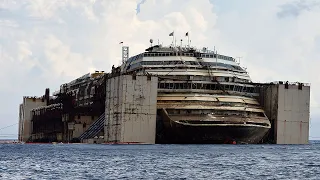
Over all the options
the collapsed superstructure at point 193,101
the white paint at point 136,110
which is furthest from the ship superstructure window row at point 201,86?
the white paint at point 136,110

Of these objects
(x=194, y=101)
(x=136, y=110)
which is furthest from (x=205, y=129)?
(x=136, y=110)

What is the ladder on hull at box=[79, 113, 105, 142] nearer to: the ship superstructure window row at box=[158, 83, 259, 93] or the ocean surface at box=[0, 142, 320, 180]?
the ship superstructure window row at box=[158, 83, 259, 93]

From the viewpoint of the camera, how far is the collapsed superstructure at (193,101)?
145000mm

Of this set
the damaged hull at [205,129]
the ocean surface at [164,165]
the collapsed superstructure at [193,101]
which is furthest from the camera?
the collapsed superstructure at [193,101]

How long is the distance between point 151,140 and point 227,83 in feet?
73.9

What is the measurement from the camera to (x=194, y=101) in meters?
149

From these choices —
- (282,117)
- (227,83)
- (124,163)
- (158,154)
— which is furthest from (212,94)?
(124,163)

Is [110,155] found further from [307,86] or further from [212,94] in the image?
[307,86]

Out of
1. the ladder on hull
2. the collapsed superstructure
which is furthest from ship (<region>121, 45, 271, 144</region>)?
the ladder on hull

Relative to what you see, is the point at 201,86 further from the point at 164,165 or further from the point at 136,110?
the point at 164,165

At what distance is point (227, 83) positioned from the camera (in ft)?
515

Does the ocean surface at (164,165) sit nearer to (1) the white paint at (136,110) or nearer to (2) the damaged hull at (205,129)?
(1) the white paint at (136,110)

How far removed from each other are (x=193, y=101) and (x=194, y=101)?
0.18 meters

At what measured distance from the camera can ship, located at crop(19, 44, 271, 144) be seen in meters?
145
